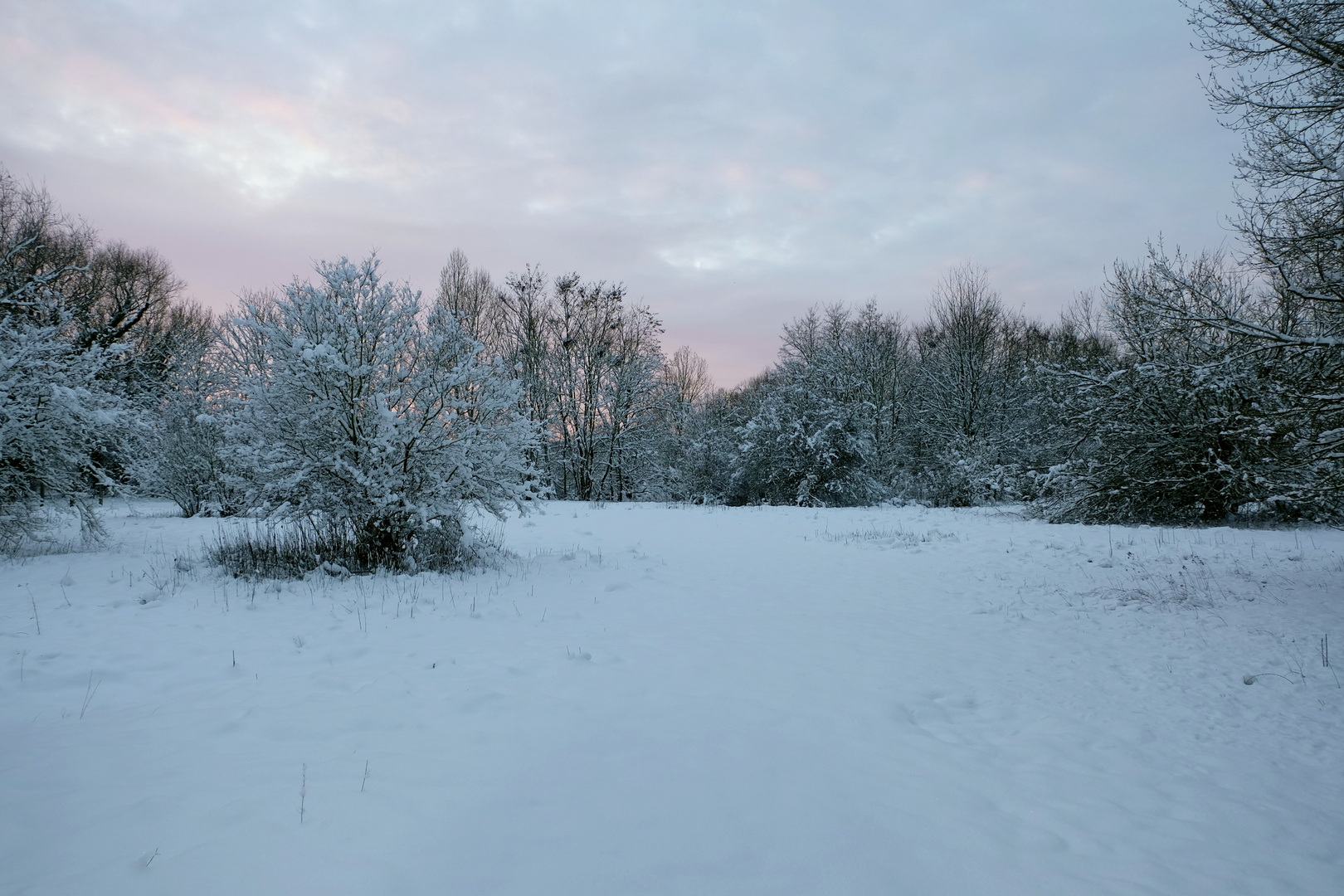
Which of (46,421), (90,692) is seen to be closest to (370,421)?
(90,692)

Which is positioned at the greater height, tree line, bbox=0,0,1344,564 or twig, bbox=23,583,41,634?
tree line, bbox=0,0,1344,564

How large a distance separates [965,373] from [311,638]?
25860 mm

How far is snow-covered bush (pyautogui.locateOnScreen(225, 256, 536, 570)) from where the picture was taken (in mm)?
→ 7477

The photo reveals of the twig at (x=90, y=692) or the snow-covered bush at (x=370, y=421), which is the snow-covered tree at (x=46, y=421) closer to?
the snow-covered bush at (x=370, y=421)

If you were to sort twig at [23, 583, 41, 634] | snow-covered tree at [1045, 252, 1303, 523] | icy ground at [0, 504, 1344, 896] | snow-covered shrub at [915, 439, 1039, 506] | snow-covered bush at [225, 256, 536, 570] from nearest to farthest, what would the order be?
1. icy ground at [0, 504, 1344, 896]
2. twig at [23, 583, 41, 634]
3. snow-covered bush at [225, 256, 536, 570]
4. snow-covered tree at [1045, 252, 1303, 523]
5. snow-covered shrub at [915, 439, 1039, 506]

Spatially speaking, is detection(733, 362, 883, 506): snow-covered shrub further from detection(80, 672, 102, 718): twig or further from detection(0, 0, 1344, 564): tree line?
detection(80, 672, 102, 718): twig

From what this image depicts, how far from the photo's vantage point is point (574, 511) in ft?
58.4

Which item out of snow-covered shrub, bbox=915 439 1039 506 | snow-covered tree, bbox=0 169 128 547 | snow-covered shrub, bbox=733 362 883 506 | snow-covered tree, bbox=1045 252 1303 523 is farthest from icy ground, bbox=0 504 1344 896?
snow-covered shrub, bbox=733 362 883 506

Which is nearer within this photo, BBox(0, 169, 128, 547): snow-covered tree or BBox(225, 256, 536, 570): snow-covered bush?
BBox(225, 256, 536, 570): snow-covered bush

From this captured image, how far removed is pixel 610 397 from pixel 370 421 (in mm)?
18766

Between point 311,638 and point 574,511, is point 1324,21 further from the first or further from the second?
point 574,511

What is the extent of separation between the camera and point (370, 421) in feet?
25.5

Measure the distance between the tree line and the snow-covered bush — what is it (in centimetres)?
3

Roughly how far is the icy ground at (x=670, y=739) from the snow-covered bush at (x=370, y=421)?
3.82 feet
